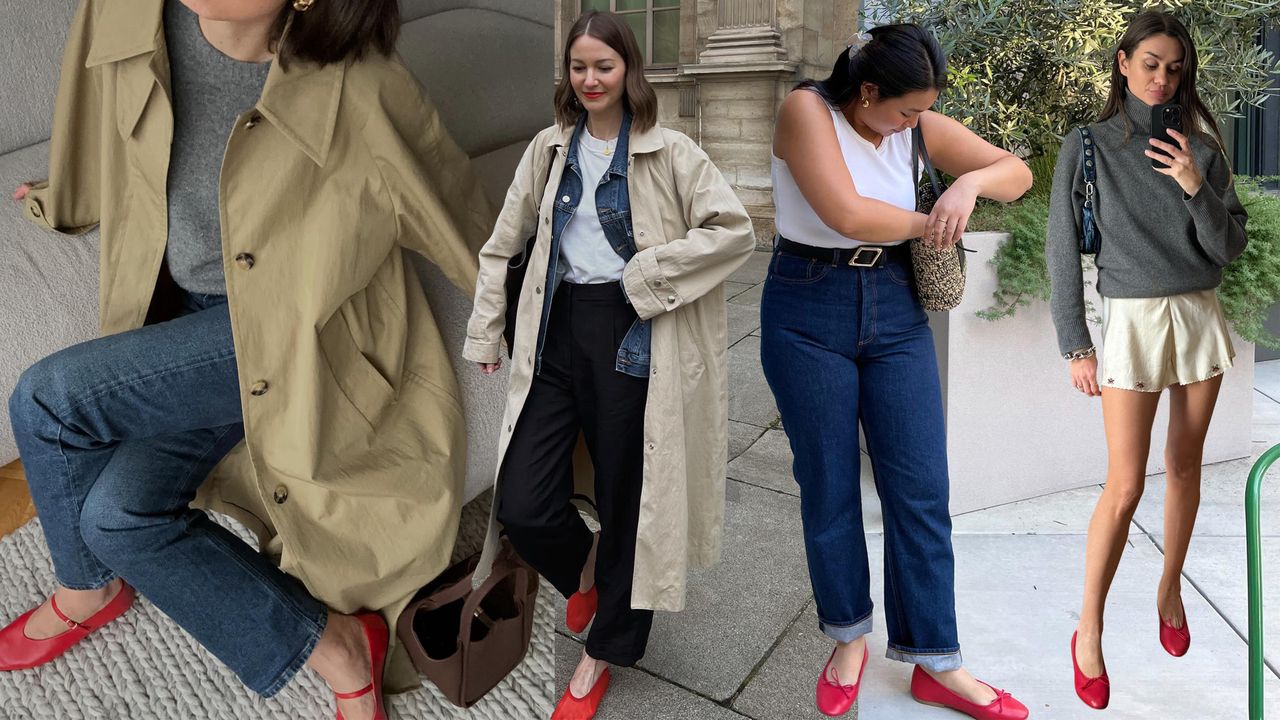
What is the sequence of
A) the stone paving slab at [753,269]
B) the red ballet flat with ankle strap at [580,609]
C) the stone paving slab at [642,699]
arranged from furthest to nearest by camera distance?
the red ballet flat with ankle strap at [580,609]
the stone paving slab at [642,699]
the stone paving slab at [753,269]

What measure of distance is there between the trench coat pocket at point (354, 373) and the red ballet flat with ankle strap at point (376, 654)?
1.12ft

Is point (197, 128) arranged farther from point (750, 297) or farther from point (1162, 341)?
point (1162, 341)

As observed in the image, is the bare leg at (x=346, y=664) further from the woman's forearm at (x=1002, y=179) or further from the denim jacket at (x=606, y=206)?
the woman's forearm at (x=1002, y=179)

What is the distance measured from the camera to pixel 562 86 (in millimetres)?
1285

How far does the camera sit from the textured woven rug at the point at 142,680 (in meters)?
1.17

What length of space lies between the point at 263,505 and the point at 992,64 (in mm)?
1252

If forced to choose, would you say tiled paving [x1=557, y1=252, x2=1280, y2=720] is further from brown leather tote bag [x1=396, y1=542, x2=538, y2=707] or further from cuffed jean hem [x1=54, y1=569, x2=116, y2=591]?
cuffed jean hem [x1=54, y1=569, x2=116, y2=591]

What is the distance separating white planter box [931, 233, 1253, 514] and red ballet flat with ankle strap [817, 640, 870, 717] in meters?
→ 0.39

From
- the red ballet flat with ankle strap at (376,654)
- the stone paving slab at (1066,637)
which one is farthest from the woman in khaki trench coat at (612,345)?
the stone paving slab at (1066,637)

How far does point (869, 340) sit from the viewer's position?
129 cm

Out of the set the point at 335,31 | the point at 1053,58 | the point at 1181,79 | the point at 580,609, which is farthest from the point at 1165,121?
the point at 580,609

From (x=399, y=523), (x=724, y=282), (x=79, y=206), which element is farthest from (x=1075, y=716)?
(x=79, y=206)

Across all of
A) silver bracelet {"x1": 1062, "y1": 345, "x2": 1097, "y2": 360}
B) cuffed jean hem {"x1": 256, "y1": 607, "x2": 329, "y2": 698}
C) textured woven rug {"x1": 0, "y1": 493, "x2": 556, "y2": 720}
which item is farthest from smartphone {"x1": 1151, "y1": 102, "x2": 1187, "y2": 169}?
cuffed jean hem {"x1": 256, "y1": 607, "x2": 329, "y2": 698}

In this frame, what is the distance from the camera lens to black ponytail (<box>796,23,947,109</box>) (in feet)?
3.68
